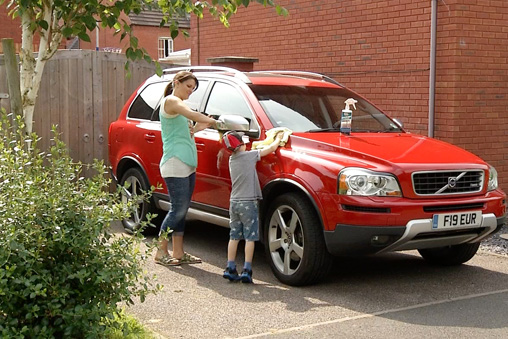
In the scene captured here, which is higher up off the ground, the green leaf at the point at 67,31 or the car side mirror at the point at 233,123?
the green leaf at the point at 67,31

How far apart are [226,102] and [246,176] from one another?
1312mm

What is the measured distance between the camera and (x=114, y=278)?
478 centimetres

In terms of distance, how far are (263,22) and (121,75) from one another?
8.41 ft

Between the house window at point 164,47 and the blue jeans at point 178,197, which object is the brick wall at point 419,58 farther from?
the house window at point 164,47

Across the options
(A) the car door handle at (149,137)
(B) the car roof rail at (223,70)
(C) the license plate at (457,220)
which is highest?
(B) the car roof rail at (223,70)

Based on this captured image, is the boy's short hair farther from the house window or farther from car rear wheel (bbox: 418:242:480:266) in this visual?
the house window

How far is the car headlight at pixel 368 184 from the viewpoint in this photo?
6535 mm

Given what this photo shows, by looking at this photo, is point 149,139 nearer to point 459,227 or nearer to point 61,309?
point 459,227

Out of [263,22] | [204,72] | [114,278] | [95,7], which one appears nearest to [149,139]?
[204,72]

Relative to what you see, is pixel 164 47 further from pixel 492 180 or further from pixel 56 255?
pixel 56 255

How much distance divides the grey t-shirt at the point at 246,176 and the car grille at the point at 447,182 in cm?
137

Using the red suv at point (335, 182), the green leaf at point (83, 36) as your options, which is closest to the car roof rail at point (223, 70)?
the red suv at point (335, 182)

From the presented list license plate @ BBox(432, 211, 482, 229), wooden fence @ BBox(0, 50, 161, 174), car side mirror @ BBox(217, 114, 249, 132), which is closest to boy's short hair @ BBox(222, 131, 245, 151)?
car side mirror @ BBox(217, 114, 249, 132)

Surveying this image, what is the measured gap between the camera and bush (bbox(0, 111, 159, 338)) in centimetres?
453
